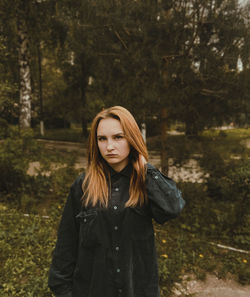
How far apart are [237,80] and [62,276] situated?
13.9 ft

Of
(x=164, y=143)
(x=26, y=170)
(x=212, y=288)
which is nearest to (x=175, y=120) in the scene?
→ (x=164, y=143)

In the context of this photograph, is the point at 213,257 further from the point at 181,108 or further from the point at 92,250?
the point at 92,250

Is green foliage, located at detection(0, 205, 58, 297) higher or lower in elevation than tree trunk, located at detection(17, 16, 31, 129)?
lower

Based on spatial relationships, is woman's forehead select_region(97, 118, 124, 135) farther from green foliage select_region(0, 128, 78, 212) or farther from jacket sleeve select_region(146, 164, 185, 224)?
green foliage select_region(0, 128, 78, 212)

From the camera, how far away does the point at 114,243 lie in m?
1.45

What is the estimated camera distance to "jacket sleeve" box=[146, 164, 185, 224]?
1.35 metres

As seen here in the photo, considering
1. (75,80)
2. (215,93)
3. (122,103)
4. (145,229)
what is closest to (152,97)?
(122,103)

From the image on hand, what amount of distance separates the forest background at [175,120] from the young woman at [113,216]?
6.61 ft

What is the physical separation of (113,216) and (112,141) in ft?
1.47

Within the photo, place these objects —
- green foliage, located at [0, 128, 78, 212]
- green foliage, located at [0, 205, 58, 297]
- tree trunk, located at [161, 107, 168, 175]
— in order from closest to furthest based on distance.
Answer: green foliage, located at [0, 205, 58, 297], tree trunk, located at [161, 107, 168, 175], green foliage, located at [0, 128, 78, 212]

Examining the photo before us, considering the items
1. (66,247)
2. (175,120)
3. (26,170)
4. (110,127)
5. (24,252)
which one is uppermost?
(110,127)

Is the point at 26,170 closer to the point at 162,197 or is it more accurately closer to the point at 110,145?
the point at 110,145

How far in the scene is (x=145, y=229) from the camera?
151cm

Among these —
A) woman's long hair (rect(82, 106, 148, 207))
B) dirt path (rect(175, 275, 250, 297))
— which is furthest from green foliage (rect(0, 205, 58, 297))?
woman's long hair (rect(82, 106, 148, 207))
